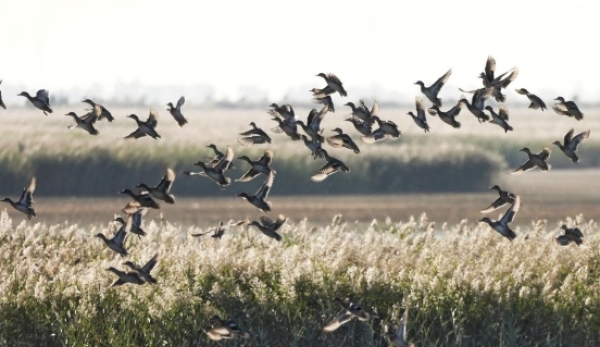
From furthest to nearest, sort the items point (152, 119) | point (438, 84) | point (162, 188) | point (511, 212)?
point (438, 84), point (152, 119), point (511, 212), point (162, 188)

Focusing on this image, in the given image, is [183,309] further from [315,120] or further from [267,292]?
[315,120]

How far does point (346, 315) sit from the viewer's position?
15.7 meters

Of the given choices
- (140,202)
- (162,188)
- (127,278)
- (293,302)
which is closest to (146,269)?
(127,278)

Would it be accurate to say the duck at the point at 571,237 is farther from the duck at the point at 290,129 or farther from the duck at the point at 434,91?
the duck at the point at 290,129

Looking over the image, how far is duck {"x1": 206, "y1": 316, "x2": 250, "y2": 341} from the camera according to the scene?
627 inches

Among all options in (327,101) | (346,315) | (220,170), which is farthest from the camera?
(327,101)

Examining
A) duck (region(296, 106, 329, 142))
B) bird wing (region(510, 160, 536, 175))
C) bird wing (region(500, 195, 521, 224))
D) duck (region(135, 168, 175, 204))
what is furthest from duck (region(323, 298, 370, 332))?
bird wing (region(510, 160, 536, 175))

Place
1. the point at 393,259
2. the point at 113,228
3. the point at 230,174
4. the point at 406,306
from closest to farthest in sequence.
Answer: the point at 406,306 → the point at 393,259 → the point at 113,228 → the point at 230,174

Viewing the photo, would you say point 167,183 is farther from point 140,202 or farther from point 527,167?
point 527,167

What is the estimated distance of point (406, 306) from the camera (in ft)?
55.6

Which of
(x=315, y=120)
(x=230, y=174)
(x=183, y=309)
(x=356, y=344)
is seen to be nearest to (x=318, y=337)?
(x=356, y=344)

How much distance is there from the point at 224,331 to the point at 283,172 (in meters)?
32.6

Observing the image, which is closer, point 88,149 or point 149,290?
point 149,290

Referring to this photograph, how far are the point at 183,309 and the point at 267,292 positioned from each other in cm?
97
